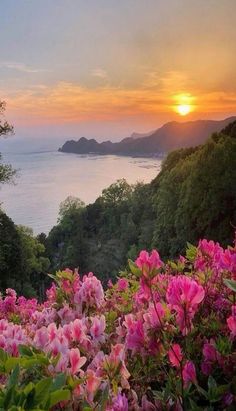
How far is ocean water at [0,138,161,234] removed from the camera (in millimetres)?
72312

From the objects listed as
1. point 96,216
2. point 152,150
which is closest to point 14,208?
point 96,216

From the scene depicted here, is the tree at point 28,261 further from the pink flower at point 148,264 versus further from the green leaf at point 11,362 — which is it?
the green leaf at point 11,362

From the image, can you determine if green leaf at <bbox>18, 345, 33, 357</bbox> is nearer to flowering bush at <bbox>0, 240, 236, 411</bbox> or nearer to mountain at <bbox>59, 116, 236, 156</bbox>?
flowering bush at <bbox>0, 240, 236, 411</bbox>

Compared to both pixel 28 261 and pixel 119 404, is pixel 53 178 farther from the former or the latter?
pixel 119 404

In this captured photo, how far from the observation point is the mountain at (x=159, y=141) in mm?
63922

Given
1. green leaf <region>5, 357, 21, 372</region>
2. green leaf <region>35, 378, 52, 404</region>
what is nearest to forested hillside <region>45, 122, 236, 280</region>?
green leaf <region>5, 357, 21, 372</region>

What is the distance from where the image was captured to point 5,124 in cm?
2269

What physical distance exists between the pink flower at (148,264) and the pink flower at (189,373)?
0.39 meters

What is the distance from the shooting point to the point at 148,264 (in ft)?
7.13

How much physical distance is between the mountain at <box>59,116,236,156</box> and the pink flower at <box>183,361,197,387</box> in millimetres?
31883

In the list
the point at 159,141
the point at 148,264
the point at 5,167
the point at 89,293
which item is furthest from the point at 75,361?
the point at 159,141

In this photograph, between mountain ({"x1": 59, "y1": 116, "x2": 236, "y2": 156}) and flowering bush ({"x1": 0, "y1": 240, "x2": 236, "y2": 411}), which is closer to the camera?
flowering bush ({"x1": 0, "y1": 240, "x2": 236, "y2": 411})

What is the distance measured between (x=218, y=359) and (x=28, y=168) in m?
129

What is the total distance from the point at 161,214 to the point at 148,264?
1059 inches
